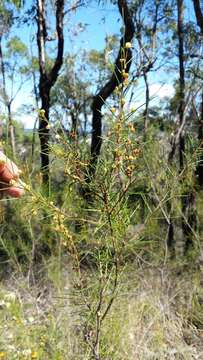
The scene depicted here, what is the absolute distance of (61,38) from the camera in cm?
852

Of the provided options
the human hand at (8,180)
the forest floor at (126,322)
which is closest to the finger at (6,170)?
the human hand at (8,180)

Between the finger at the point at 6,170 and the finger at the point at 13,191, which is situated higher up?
the finger at the point at 6,170

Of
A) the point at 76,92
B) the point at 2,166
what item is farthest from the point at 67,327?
the point at 76,92

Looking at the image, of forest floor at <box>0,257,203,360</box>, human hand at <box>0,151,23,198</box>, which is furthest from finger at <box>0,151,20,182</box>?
forest floor at <box>0,257,203,360</box>

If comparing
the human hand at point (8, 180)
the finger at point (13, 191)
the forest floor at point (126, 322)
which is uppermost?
the human hand at point (8, 180)

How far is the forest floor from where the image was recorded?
9.70 ft

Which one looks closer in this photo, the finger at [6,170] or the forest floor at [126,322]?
the finger at [6,170]

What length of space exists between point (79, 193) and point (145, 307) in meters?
2.49

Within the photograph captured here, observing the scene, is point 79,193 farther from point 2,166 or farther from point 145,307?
point 145,307

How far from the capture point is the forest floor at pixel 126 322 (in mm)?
2955

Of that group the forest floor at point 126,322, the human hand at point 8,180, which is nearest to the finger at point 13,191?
the human hand at point 8,180

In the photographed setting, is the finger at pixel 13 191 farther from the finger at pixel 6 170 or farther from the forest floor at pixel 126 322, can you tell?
the forest floor at pixel 126 322

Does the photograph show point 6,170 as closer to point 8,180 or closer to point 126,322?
point 8,180

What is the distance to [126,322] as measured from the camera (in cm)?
351
